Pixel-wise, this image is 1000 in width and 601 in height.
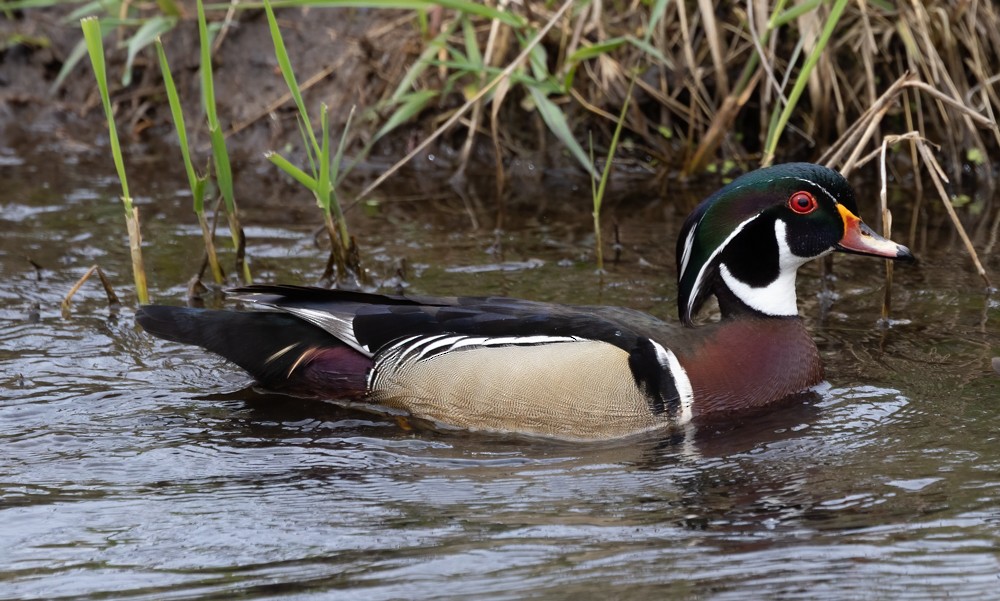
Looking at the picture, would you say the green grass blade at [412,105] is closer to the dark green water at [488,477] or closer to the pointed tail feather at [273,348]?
the dark green water at [488,477]

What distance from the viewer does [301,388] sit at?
17.4ft

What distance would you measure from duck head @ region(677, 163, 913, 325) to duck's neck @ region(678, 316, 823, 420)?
108 millimetres

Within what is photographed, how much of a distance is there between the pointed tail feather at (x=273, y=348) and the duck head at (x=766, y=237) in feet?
Result: 4.51

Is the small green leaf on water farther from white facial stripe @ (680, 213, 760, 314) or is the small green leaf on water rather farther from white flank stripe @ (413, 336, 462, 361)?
white flank stripe @ (413, 336, 462, 361)

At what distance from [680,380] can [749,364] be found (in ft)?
1.01

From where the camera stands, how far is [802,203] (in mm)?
5121

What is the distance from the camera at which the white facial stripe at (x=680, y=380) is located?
4922 mm

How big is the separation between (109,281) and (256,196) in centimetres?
190

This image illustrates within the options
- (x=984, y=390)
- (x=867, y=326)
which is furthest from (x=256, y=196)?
(x=984, y=390)

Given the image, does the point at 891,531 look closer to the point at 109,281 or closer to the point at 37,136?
the point at 109,281

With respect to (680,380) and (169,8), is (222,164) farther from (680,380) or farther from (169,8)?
(169,8)

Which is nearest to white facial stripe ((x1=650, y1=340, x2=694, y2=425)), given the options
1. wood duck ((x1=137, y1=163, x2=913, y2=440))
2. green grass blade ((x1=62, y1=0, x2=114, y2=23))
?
wood duck ((x1=137, y1=163, x2=913, y2=440))

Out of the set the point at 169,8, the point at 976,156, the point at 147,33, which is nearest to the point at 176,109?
the point at 147,33

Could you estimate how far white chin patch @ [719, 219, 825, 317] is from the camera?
17.2ft
